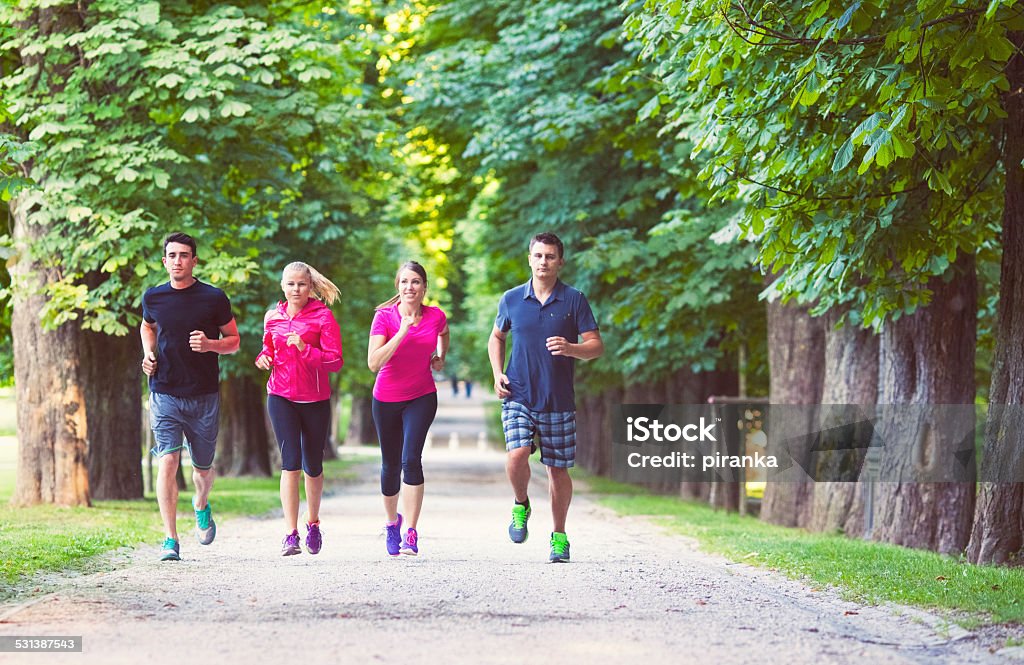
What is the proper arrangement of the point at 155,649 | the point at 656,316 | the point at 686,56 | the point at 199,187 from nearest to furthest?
the point at 155,649, the point at 686,56, the point at 199,187, the point at 656,316

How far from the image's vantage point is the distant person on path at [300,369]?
10375mm

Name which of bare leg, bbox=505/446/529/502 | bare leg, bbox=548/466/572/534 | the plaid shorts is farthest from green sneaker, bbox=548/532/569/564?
the plaid shorts

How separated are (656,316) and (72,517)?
8.67 m

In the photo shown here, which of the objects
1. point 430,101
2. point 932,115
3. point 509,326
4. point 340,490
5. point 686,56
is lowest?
point 340,490

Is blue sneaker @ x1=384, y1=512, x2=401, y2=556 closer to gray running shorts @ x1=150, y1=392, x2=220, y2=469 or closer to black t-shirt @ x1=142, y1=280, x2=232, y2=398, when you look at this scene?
gray running shorts @ x1=150, y1=392, x2=220, y2=469

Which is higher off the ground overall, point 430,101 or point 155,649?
point 430,101

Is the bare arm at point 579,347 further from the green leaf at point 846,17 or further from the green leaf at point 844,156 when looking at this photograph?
the green leaf at point 846,17

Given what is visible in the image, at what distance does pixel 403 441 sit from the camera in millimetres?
10703

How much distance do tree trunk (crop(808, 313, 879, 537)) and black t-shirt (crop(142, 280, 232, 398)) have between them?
25.2 feet

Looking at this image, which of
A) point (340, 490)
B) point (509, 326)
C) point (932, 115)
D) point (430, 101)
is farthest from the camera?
point (340, 490)

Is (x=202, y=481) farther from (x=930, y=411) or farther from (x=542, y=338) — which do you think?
(x=930, y=411)

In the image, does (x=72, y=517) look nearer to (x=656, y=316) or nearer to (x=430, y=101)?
(x=656, y=316)

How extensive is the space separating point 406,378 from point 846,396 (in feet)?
23.3

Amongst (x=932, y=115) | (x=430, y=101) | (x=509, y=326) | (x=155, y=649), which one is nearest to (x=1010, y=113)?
(x=932, y=115)
